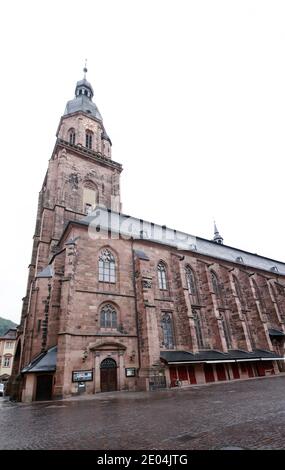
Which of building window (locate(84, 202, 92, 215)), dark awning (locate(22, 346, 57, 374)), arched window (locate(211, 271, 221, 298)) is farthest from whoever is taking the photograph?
building window (locate(84, 202, 92, 215))

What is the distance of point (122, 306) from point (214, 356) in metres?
8.49

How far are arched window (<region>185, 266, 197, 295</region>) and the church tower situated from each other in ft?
39.7

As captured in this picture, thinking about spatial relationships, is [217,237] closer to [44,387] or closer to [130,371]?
[130,371]

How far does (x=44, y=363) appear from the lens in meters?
15.8

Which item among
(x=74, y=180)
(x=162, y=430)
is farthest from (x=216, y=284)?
(x=162, y=430)

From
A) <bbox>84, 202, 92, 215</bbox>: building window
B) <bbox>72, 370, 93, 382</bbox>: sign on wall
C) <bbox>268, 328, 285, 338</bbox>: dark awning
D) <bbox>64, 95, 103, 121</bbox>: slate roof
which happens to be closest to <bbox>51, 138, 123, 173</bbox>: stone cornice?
<bbox>84, 202, 92, 215</bbox>: building window

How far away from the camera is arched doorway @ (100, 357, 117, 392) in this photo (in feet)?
54.5

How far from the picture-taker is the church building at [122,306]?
16562 mm

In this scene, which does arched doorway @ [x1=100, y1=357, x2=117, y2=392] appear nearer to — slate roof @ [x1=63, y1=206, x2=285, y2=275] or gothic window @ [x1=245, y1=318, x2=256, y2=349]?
slate roof @ [x1=63, y1=206, x2=285, y2=275]

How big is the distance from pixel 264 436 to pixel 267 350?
77.1 feet

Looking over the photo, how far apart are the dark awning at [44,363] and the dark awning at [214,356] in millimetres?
7323

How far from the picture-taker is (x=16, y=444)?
17.7ft
